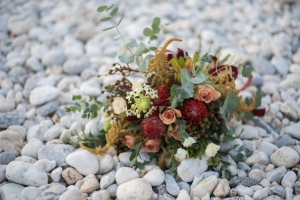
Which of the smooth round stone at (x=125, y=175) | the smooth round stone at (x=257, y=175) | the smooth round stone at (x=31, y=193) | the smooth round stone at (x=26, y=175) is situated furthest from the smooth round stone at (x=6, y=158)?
the smooth round stone at (x=257, y=175)

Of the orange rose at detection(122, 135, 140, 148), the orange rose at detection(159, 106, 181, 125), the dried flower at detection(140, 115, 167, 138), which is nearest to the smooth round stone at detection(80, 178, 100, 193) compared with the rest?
the orange rose at detection(122, 135, 140, 148)

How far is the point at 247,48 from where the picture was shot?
2.25m

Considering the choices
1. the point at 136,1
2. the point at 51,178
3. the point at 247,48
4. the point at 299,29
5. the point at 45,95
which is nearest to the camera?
the point at 51,178

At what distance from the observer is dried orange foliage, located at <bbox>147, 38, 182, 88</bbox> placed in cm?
107

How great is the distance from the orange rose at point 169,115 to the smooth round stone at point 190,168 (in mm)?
250

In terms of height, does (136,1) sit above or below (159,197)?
above

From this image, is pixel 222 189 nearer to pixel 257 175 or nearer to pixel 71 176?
pixel 257 175

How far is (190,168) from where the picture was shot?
1.10 metres

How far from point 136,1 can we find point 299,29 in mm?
2125

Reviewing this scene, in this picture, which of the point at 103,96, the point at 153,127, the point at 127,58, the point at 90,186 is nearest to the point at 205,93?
the point at 153,127

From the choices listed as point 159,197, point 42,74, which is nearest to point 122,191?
point 159,197

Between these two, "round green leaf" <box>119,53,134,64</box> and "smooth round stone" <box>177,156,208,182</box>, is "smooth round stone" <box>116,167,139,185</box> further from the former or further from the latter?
"round green leaf" <box>119,53,134,64</box>

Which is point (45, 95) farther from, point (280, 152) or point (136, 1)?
point (136, 1)

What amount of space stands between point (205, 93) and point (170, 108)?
178 mm
